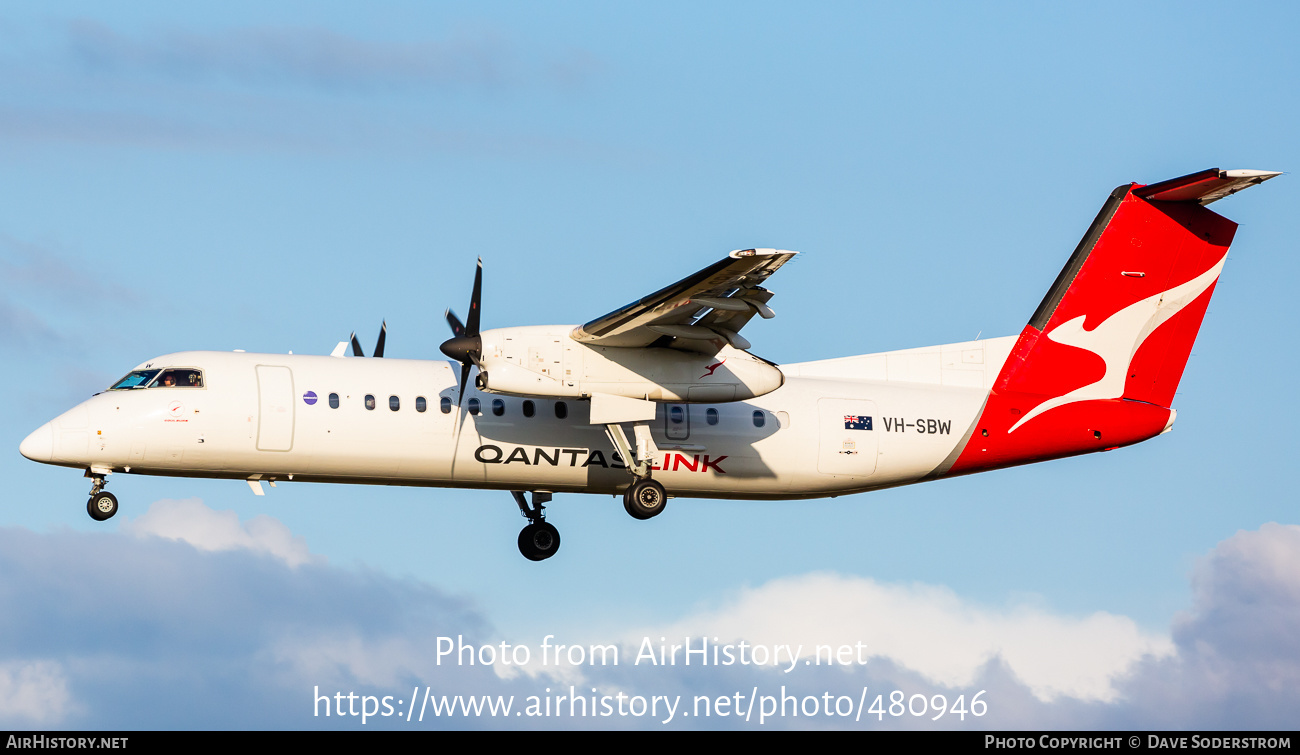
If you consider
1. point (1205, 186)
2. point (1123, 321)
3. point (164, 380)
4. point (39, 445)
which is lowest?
point (39, 445)

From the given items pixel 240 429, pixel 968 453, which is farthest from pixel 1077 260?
pixel 240 429

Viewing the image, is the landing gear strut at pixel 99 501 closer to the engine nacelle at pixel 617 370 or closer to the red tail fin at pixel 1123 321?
the engine nacelle at pixel 617 370

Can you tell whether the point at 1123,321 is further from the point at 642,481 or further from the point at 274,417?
the point at 274,417

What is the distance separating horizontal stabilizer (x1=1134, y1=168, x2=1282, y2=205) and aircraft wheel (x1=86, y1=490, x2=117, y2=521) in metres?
15.4

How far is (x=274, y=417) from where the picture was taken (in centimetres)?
1877

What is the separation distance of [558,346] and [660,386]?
148cm

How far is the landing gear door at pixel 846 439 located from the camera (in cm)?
2095

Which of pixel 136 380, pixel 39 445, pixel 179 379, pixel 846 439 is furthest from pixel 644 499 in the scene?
pixel 39 445

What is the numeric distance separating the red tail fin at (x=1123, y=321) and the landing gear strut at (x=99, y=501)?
12260 mm

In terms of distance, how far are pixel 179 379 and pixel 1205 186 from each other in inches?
580

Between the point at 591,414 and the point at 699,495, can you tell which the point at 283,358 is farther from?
the point at 699,495
